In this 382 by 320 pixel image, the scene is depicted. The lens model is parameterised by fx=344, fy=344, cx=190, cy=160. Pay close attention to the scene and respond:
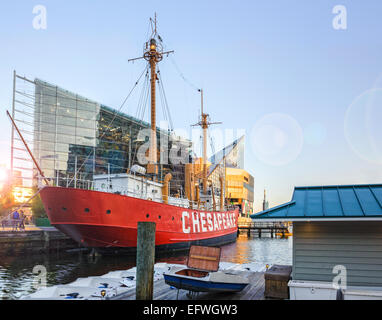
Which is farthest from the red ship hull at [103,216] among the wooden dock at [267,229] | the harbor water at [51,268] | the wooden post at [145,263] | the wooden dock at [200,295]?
the wooden dock at [267,229]

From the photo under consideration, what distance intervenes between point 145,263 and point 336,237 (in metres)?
4.74

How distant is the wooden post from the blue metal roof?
275 centimetres

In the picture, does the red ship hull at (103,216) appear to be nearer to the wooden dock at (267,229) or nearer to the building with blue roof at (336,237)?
the building with blue roof at (336,237)

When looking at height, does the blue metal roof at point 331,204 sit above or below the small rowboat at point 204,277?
above

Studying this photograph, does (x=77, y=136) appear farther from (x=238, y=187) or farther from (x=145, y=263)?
(x=238, y=187)

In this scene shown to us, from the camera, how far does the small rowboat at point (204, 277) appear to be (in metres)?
8.85

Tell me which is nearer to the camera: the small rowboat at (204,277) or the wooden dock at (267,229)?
the small rowboat at (204,277)

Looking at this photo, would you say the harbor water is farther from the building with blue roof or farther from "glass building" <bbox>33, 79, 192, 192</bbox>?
"glass building" <bbox>33, 79, 192, 192</bbox>

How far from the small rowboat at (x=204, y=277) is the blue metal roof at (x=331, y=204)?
6.02 feet

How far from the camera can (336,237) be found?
8555 millimetres

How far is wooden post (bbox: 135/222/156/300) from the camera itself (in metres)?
7.94

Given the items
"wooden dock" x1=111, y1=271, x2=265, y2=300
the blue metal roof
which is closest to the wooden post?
"wooden dock" x1=111, y1=271, x2=265, y2=300

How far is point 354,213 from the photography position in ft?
26.2
